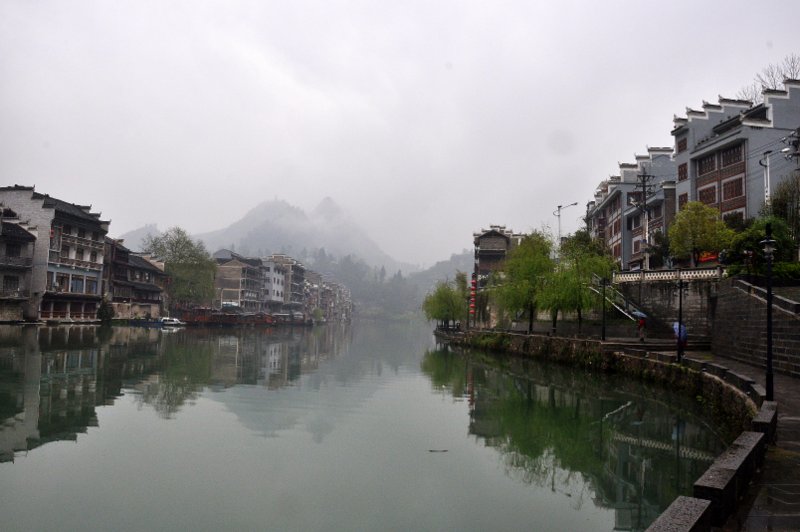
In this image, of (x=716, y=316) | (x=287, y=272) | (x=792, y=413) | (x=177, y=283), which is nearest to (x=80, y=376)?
(x=792, y=413)

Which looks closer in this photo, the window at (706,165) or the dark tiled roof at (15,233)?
the window at (706,165)

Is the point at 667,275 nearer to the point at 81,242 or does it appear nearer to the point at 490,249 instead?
the point at 490,249

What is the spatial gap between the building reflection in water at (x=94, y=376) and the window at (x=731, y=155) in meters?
34.5

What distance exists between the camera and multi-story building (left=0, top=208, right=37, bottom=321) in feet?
189

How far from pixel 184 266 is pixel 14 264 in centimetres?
3230

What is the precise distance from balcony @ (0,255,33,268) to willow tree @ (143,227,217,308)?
99.7 ft

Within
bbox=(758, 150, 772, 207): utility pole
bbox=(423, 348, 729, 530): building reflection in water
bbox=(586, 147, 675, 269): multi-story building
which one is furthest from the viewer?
bbox=(586, 147, 675, 269): multi-story building

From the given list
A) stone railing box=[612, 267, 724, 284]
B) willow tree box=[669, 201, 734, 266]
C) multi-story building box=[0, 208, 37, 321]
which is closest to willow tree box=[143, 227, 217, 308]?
multi-story building box=[0, 208, 37, 321]

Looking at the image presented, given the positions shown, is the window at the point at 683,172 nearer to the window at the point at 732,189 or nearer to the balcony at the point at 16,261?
the window at the point at 732,189

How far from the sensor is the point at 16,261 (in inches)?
2312

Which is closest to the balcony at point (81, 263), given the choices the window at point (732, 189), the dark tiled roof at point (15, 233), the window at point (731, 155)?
the dark tiled roof at point (15, 233)

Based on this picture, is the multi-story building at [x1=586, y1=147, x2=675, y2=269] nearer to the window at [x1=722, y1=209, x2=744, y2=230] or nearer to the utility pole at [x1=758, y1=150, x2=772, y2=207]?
the window at [x1=722, y1=209, x2=744, y2=230]

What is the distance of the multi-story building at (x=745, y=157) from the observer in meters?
42.4

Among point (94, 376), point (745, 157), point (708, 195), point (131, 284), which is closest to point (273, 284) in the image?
point (131, 284)
